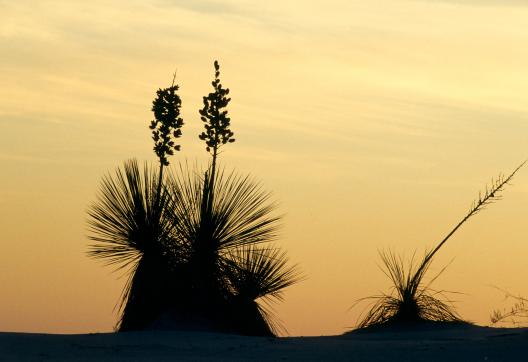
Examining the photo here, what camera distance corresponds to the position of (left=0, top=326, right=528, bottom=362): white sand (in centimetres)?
997

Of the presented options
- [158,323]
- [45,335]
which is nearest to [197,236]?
[158,323]

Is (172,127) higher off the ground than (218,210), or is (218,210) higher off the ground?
(172,127)

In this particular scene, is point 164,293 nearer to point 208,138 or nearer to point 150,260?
point 150,260

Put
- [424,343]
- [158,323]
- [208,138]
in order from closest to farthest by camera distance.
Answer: [424,343] < [158,323] < [208,138]

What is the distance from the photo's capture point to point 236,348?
10805 millimetres

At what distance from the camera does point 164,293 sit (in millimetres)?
14719

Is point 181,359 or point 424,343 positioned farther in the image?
point 424,343

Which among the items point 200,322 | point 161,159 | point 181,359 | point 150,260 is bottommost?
point 181,359

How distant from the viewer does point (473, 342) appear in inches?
417

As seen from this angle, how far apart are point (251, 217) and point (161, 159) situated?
1641 millimetres

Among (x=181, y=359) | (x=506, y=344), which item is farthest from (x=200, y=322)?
(x=506, y=344)

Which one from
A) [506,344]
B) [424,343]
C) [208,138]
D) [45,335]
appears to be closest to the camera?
[506,344]

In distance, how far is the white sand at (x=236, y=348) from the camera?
392 inches

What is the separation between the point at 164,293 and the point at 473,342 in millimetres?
5480
